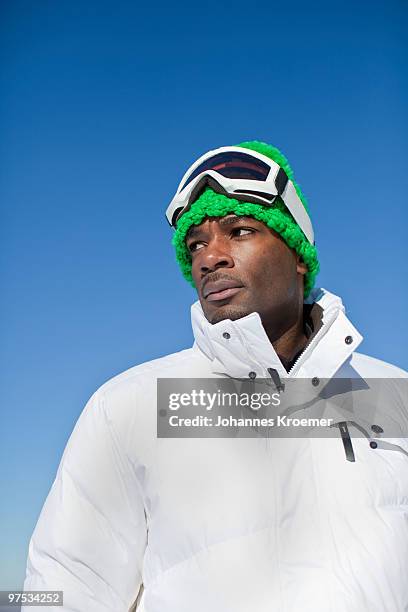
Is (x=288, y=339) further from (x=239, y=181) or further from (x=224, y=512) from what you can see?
(x=224, y=512)

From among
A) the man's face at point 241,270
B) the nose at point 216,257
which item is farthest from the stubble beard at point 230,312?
the nose at point 216,257

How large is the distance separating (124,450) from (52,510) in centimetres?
37

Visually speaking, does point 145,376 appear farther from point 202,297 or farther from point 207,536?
point 207,536

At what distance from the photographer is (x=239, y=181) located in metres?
2.60

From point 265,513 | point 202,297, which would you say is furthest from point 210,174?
point 265,513

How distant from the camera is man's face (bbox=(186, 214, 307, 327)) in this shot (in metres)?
2.37

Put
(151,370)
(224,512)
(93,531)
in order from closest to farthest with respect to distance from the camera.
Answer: (224,512) → (93,531) → (151,370)

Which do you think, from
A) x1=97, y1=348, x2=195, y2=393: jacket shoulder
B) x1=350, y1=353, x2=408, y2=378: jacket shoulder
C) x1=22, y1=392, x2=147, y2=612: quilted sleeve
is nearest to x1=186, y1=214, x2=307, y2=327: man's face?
x1=97, y1=348, x2=195, y2=393: jacket shoulder

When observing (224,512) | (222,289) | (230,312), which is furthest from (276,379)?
(224,512)

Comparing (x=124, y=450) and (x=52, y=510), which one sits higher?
(x=124, y=450)

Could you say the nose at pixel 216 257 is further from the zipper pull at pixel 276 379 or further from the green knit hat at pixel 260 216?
the zipper pull at pixel 276 379

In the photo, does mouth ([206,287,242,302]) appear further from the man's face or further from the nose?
the nose

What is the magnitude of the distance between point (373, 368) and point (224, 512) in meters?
0.97

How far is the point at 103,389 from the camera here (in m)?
2.44
